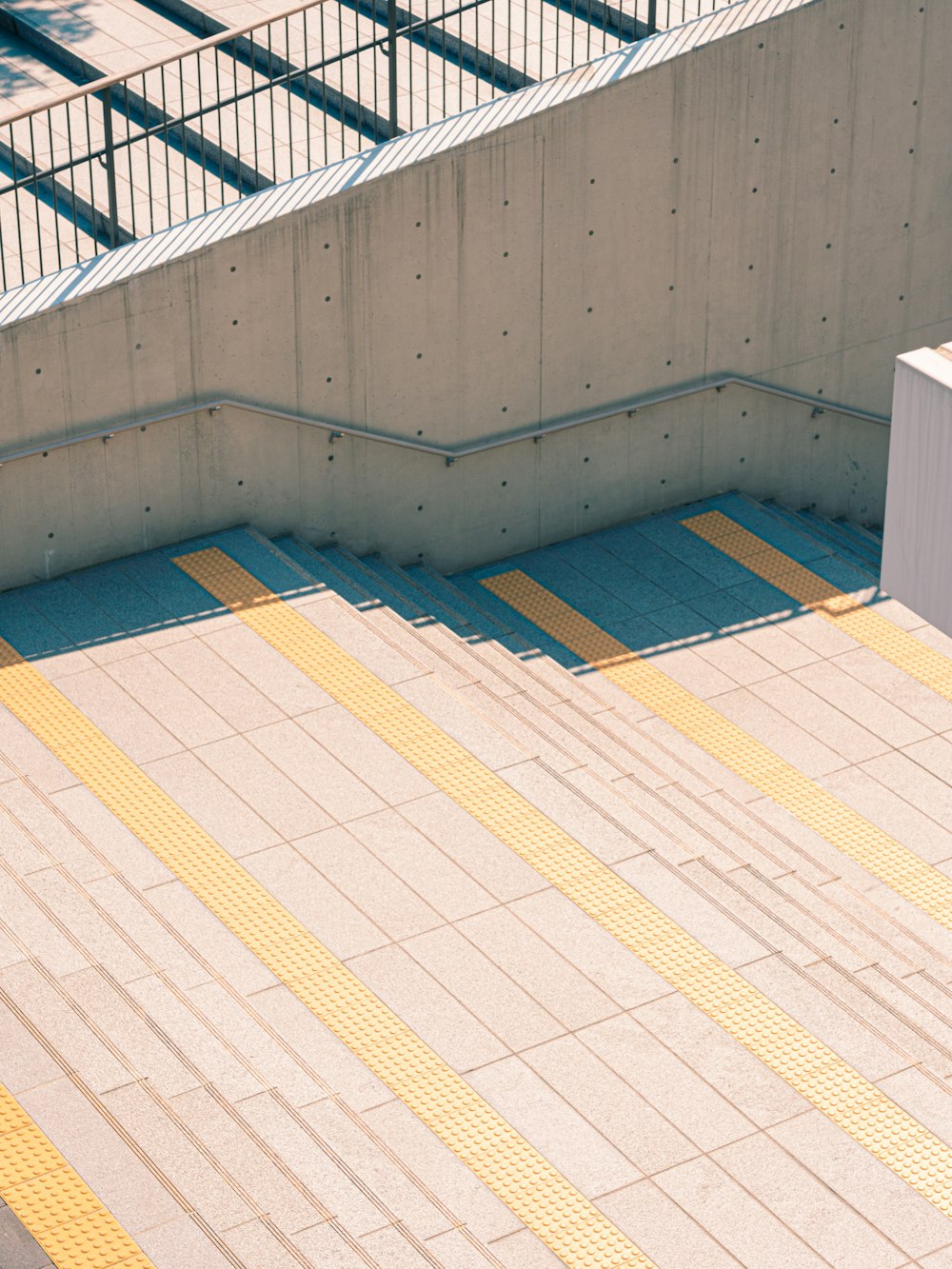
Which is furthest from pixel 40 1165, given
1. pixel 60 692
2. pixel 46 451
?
pixel 46 451

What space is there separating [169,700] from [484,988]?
286cm

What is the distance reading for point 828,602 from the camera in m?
13.4

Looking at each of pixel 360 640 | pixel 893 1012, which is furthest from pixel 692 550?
pixel 893 1012

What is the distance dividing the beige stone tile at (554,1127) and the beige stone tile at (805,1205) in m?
0.45

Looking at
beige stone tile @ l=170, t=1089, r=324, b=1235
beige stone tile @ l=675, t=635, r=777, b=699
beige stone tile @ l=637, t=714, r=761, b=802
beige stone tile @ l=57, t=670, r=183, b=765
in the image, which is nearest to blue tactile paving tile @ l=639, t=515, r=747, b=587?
beige stone tile @ l=675, t=635, r=777, b=699

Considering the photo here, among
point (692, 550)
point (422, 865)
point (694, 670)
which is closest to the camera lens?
point (422, 865)

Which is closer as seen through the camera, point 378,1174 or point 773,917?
point 378,1174

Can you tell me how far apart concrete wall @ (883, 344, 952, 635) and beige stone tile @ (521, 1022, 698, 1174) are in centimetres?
257

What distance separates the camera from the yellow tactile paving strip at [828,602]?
42.2ft

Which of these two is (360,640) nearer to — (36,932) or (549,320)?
(549,320)

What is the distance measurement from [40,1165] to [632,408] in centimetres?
726

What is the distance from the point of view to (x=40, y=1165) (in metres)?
7.97

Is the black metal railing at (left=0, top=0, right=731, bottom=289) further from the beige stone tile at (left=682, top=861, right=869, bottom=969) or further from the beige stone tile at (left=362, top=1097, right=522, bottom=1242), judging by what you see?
the beige stone tile at (left=362, top=1097, right=522, bottom=1242)

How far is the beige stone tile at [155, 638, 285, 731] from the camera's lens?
10891mm
